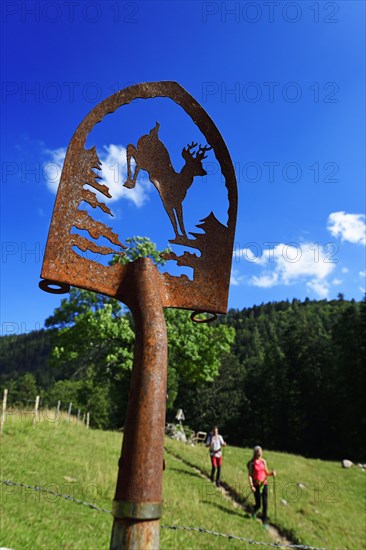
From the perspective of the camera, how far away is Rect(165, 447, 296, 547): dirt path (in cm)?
909

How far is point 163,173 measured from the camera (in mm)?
2930

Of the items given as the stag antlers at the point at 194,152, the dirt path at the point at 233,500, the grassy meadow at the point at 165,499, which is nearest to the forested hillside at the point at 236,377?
the grassy meadow at the point at 165,499

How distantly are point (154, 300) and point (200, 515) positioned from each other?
8755mm

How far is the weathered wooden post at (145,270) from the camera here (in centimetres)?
182

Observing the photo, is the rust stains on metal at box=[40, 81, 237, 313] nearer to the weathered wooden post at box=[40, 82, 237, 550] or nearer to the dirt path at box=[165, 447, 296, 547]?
the weathered wooden post at box=[40, 82, 237, 550]

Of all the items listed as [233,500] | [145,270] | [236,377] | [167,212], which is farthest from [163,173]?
[236,377]

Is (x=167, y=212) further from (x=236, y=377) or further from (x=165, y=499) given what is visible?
(x=236, y=377)

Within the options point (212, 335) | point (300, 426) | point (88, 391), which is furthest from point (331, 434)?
point (88, 391)

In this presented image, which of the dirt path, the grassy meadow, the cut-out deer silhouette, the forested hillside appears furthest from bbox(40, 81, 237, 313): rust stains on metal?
the forested hillside

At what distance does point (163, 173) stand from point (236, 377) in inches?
2499

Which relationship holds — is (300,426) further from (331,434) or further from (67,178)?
(67,178)

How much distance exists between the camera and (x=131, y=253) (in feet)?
71.3

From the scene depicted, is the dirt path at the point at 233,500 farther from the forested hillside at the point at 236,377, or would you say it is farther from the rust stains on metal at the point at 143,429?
the forested hillside at the point at 236,377

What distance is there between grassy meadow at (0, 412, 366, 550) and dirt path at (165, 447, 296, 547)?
81 millimetres
